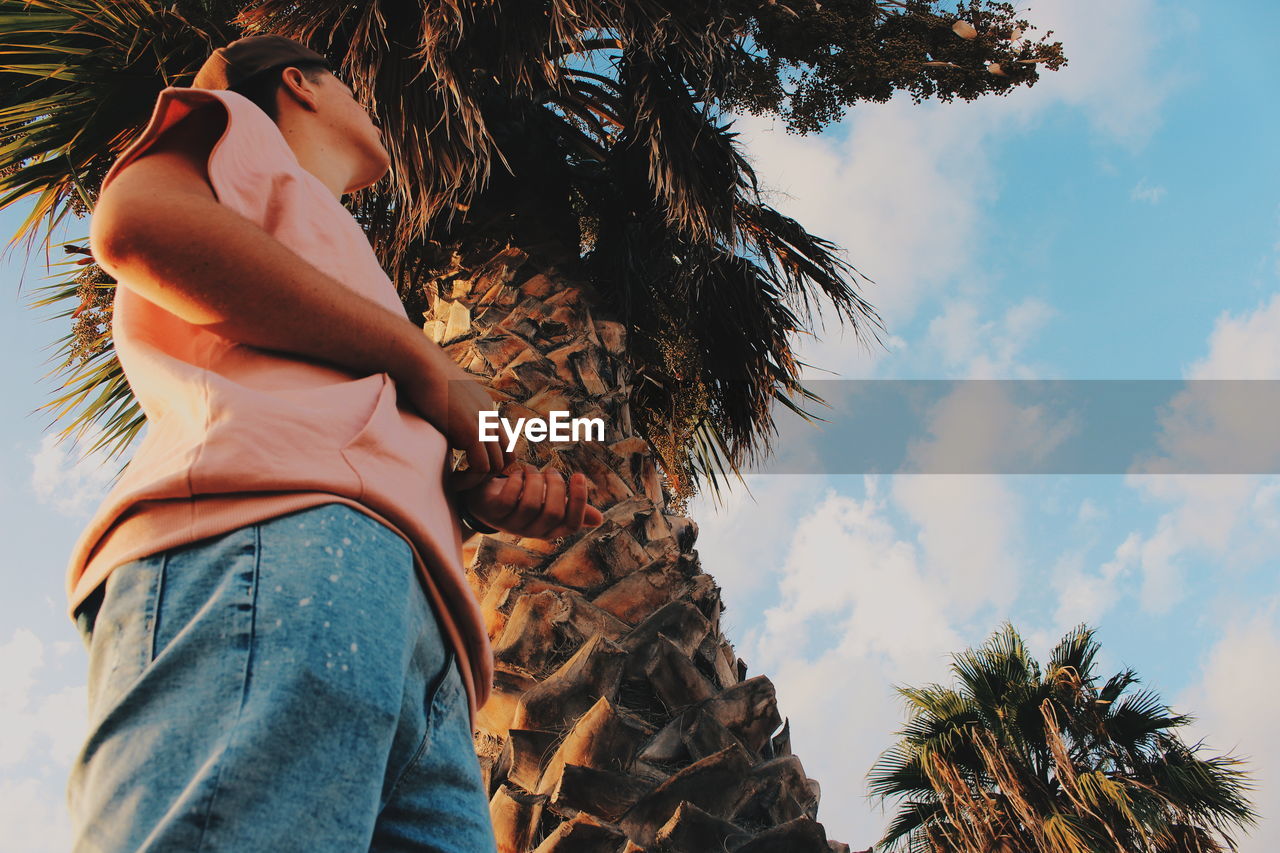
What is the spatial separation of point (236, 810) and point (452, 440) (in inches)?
24.1

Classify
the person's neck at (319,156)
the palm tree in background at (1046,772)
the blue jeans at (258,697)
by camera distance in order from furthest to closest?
the palm tree in background at (1046,772) < the person's neck at (319,156) < the blue jeans at (258,697)

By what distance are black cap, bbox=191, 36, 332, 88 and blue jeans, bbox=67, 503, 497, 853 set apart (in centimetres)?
99

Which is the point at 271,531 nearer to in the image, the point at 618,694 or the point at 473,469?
the point at 473,469

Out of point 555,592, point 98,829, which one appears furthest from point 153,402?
point 555,592

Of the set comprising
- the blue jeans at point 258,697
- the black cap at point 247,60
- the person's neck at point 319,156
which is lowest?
the blue jeans at point 258,697

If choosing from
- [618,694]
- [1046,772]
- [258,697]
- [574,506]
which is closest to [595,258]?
[618,694]

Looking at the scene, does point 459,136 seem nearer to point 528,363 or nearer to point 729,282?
point 528,363

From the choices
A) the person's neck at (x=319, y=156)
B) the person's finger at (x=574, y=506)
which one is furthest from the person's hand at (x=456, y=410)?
the person's neck at (x=319, y=156)

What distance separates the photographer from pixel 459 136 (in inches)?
157

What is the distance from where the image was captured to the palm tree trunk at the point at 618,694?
212 centimetres

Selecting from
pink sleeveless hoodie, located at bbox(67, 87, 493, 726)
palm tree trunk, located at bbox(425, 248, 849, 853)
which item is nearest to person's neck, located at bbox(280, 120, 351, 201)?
pink sleeveless hoodie, located at bbox(67, 87, 493, 726)

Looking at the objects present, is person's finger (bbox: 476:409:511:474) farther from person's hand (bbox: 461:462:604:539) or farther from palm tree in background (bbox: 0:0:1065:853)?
palm tree in background (bbox: 0:0:1065:853)

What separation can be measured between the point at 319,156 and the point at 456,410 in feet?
2.04

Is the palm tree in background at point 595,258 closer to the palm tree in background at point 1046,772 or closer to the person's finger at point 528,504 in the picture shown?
the person's finger at point 528,504
